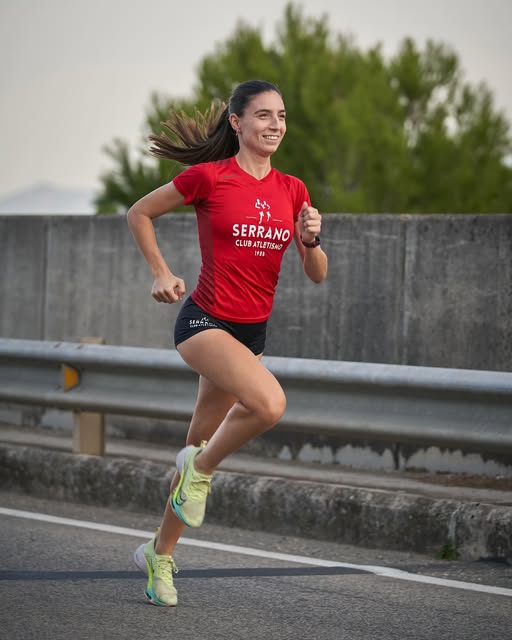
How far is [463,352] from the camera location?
709 centimetres

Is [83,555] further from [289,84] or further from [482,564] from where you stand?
[289,84]

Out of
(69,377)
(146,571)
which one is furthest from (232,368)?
(69,377)

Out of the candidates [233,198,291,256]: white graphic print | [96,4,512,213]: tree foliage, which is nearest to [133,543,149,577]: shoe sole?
[233,198,291,256]: white graphic print

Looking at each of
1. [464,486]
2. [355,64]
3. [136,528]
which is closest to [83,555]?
[136,528]

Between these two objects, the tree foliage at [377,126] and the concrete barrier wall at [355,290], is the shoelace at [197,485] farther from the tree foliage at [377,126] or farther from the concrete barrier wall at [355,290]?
the tree foliage at [377,126]

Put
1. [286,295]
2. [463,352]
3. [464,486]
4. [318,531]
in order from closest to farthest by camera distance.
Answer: [318,531] → [464,486] → [463,352] → [286,295]

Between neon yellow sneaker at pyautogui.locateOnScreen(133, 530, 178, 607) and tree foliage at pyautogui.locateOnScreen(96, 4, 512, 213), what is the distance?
60925 mm

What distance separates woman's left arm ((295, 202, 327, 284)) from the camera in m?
4.37

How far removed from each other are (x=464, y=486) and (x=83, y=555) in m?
2.30

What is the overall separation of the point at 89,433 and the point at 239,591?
252 centimetres

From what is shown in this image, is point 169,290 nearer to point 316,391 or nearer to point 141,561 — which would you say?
point 141,561

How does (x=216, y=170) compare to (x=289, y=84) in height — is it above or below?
below

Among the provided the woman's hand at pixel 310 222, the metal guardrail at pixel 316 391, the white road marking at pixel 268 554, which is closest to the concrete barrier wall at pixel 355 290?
the metal guardrail at pixel 316 391

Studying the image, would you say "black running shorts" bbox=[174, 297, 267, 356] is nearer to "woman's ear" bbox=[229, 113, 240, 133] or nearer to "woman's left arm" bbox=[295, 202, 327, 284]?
"woman's left arm" bbox=[295, 202, 327, 284]
